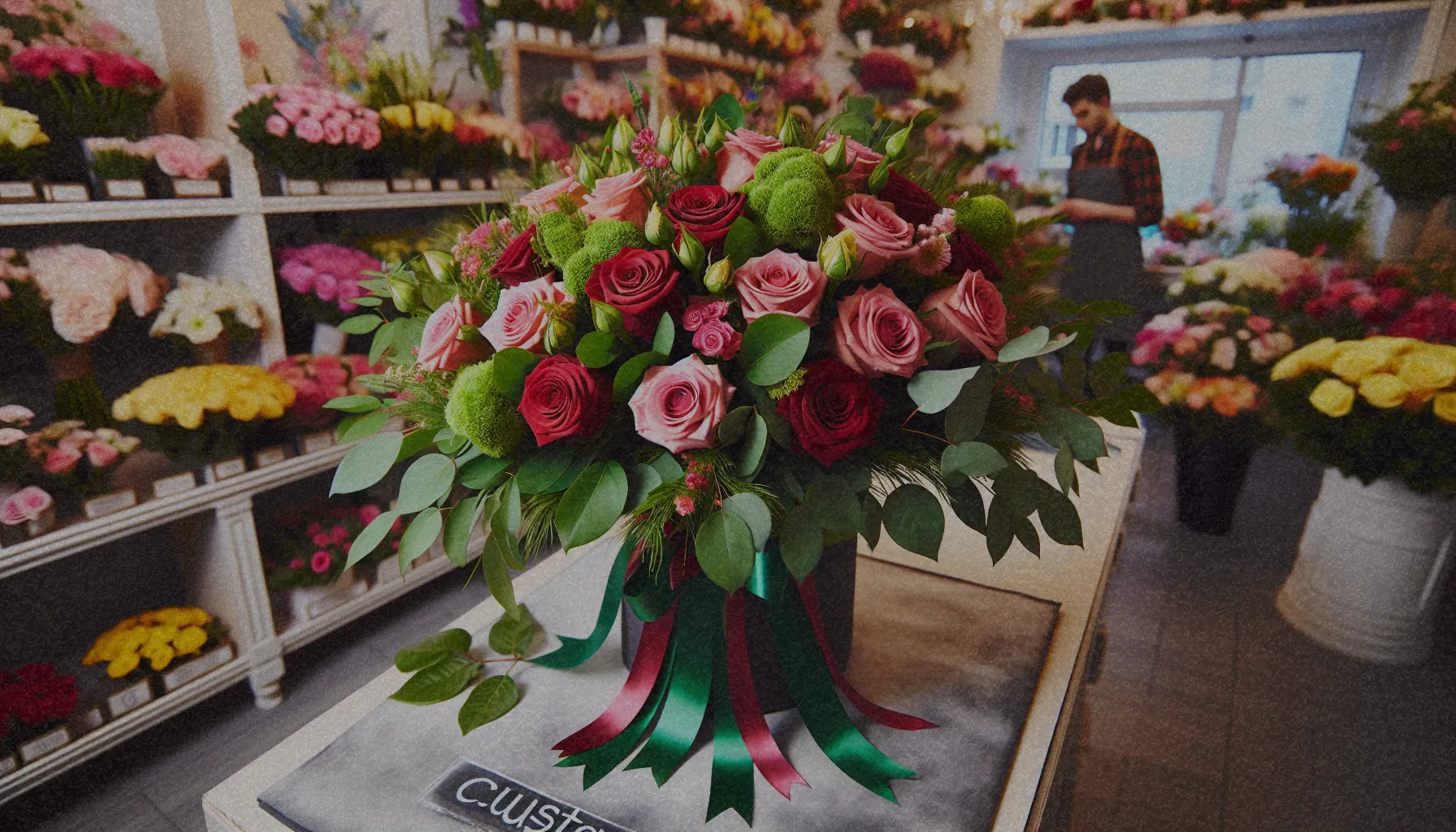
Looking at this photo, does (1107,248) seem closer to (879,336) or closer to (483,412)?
(879,336)

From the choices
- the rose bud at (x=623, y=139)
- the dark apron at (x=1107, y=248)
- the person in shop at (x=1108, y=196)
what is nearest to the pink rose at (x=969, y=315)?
the rose bud at (x=623, y=139)

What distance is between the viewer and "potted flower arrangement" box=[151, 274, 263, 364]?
1738mm

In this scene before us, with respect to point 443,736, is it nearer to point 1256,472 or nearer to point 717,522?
point 717,522

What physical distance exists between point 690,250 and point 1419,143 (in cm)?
336

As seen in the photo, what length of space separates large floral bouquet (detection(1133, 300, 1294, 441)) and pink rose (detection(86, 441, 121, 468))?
2.70 metres

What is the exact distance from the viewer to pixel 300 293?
2.03 m

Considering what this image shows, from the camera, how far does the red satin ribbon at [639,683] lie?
0.75 m

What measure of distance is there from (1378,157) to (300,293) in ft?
12.2

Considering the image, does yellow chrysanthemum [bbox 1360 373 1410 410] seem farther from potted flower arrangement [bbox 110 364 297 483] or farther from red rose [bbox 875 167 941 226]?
potted flower arrangement [bbox 110 364 297 483]

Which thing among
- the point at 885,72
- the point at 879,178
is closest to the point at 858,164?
the point at 879,178

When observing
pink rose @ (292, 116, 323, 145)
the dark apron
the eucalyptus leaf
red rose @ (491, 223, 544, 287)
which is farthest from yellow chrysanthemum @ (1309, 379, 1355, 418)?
pink rose @ (292, 116, 323, 145)

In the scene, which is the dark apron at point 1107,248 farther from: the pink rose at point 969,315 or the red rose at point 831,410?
the red rose at point 831,410

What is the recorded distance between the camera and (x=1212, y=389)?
239 centimetres

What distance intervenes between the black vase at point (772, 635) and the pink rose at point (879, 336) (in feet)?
0.80
